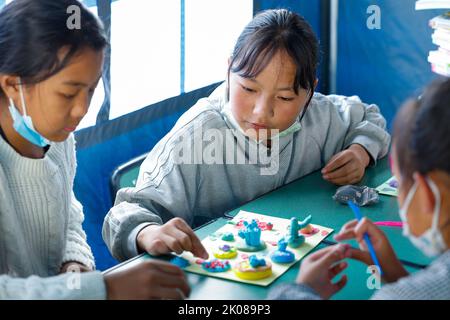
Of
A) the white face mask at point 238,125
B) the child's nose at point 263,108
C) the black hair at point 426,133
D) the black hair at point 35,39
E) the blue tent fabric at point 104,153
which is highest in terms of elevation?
the black hair at point 35,39

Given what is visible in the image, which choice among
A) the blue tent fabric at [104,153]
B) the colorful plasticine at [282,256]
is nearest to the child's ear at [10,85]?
the colorful plasticine at [282,256]

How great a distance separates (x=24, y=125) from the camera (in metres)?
1.35

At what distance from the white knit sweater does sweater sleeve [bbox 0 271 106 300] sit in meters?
0.18

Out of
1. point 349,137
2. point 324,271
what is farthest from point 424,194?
point 349,137

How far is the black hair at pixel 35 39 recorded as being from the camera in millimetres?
1250

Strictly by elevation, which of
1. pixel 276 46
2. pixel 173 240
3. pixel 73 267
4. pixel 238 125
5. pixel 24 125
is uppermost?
pixel 276 46

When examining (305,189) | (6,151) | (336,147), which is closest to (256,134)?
(305,189)

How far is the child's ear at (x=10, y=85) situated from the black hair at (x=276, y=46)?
1.96ft

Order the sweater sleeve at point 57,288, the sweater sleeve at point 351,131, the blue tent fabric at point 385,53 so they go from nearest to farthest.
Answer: the sweater sleeve at point 57,288, the sweater sleeve at point 351,131, the blue tent fabric at point 385,53

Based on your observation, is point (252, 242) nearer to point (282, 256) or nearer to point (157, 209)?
point (282, 256)

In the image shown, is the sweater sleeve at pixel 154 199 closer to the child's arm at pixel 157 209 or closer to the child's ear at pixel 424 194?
the child's arm at pixel 157 209

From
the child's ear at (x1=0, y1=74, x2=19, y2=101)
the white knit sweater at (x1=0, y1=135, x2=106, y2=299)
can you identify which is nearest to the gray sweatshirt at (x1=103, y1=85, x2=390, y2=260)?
the white knit sweater at (x1=0, y1=135, x2=106, y2=299)

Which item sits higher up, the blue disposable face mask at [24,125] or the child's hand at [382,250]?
the blue disposable face mask at [24,125]

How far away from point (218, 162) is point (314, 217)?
0.33 meters
